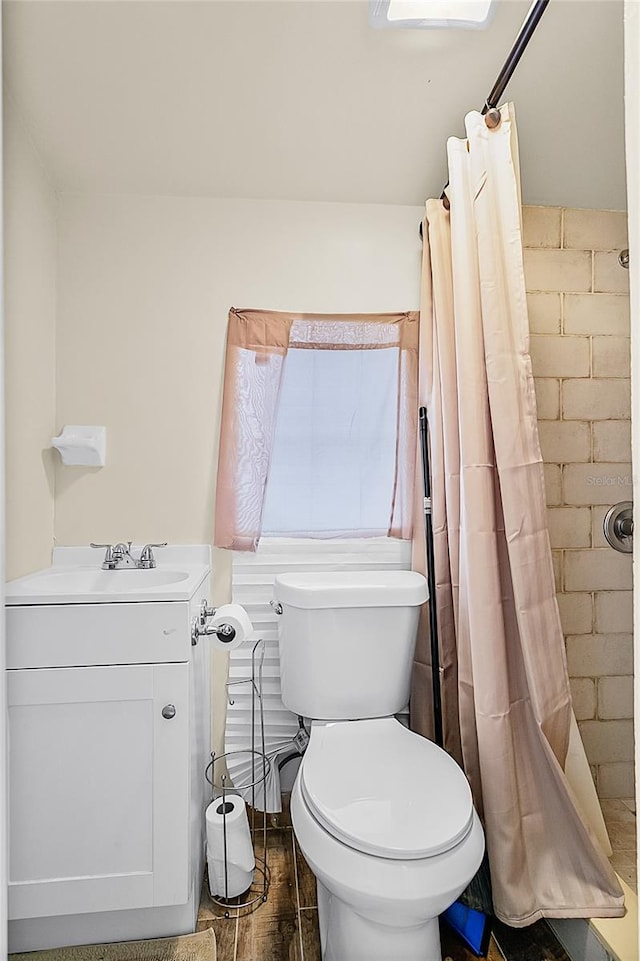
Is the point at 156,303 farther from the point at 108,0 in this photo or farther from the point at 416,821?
the point at 416,821

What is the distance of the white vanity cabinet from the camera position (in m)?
1.43

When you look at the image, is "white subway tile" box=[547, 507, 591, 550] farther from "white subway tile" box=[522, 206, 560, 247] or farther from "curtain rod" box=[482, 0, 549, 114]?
"curtain rod" box=[482, 0, 549, 114]

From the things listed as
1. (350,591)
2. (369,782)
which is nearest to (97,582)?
(350,591)

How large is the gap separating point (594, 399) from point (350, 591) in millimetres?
1139

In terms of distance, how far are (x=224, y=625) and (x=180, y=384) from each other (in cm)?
91

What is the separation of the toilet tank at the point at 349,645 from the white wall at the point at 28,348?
79 cm

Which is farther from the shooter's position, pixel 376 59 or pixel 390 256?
pixel 390 256

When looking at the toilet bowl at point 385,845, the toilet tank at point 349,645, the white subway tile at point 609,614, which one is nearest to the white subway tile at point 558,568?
the white subway tile at point 609,614

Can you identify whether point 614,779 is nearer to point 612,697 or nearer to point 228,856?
point 612,697

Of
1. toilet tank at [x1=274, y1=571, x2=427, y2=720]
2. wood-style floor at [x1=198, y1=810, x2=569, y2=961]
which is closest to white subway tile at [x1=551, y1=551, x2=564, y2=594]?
toilet tank at [x1=274, y1=571, x2=427, y2=720]

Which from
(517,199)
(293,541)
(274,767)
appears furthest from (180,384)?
(274,767)

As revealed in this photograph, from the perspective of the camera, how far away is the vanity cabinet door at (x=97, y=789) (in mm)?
1428

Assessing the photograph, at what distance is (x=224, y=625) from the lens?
164 cm

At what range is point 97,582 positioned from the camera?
192 centimetres
